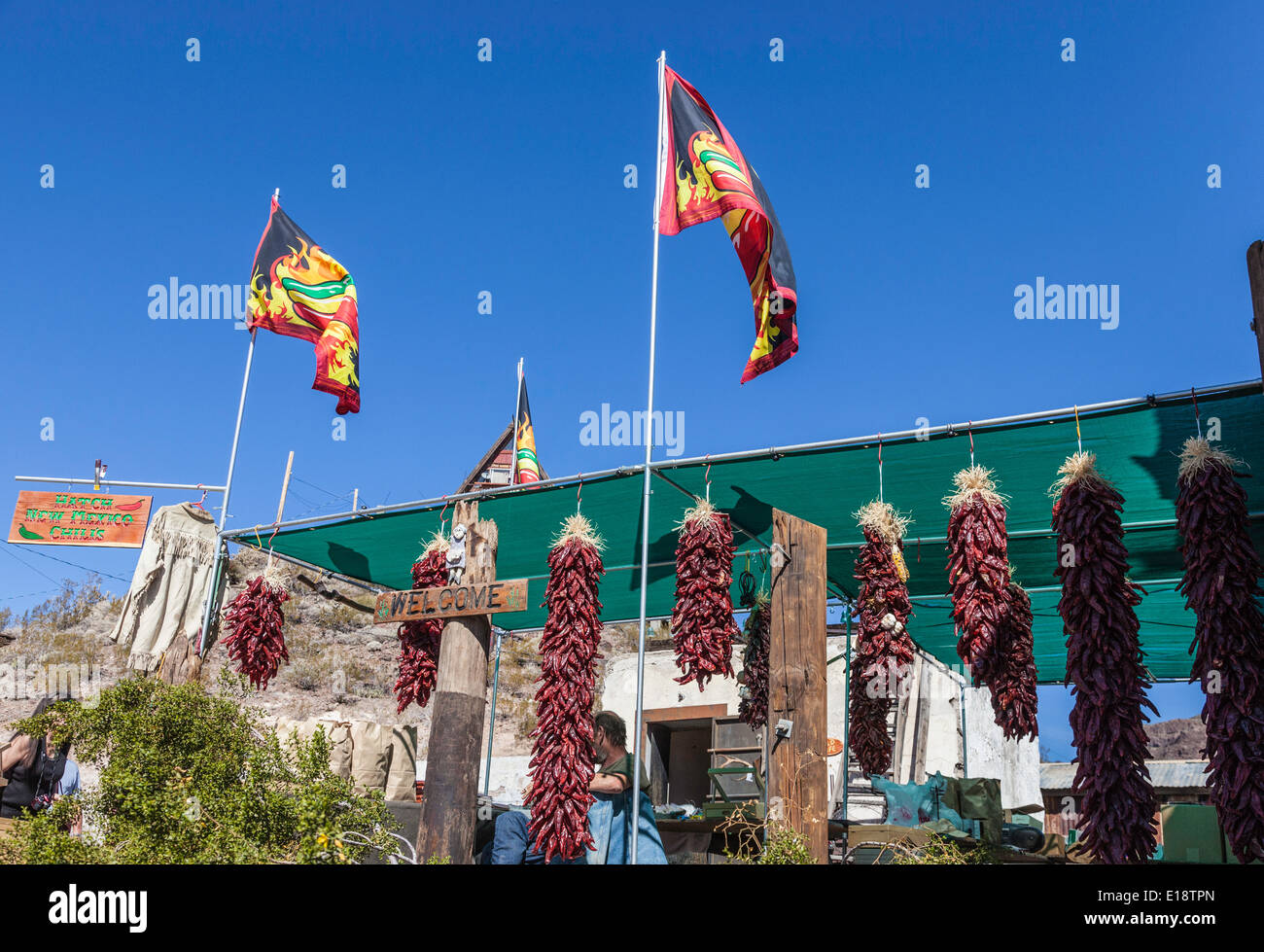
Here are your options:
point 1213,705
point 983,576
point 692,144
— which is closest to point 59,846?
point 983,576

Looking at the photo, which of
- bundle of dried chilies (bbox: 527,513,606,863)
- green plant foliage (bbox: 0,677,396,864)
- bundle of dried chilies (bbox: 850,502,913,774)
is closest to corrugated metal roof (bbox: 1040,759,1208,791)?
bundle of dried chilies (bbox: 850,502,913,774)

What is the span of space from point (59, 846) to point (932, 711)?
1557cm

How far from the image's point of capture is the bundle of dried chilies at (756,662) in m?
8.63

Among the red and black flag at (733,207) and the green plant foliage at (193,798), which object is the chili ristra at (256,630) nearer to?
the green plant foliage at (193,798)

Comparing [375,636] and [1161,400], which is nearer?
[1161,400]

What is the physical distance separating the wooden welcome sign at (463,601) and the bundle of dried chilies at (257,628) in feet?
9.15

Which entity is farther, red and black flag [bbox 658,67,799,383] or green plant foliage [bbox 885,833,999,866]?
red and black flag [bbox 658,67,799,383]

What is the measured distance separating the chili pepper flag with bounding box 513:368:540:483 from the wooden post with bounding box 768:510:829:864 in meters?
4.76

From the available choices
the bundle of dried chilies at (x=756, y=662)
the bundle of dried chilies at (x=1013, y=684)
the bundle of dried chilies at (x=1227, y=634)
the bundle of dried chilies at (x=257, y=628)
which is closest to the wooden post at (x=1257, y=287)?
the bundle of dried chilies at (x=1227, y=634)

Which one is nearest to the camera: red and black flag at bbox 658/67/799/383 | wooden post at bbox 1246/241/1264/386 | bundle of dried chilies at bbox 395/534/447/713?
wooden post at bbox 1246/241/1264/386

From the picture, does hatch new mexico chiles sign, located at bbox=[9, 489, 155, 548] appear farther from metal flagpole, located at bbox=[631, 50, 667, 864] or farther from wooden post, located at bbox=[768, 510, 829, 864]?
wooden post, located at bbox=[768, 510, 829, 864]

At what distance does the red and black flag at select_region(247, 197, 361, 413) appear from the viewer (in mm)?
9852

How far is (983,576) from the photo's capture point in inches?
242

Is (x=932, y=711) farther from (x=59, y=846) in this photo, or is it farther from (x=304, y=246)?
(x=59, y=846)
